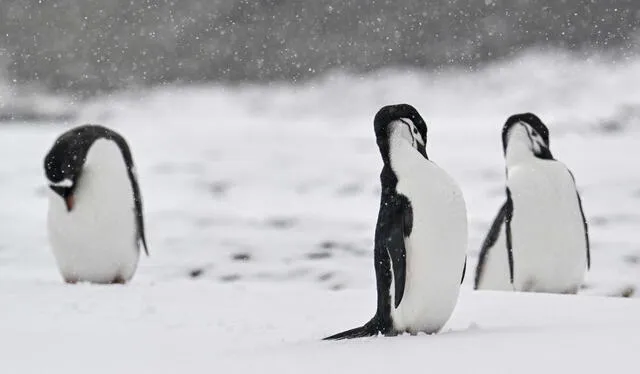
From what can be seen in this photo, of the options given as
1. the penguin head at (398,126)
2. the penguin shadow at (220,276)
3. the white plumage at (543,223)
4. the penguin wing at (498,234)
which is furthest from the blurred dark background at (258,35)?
the penguin head at (398,126)

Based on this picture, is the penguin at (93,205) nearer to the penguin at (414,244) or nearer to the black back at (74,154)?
the black back at (74,154)

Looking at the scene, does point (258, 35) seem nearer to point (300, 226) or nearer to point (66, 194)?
point (300, 226)

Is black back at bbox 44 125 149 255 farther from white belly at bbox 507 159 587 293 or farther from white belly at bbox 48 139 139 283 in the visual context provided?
white belly at bbox 507 159 587 293

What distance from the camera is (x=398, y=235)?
9.20ft

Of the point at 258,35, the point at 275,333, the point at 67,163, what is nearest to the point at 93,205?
the point at 67,163

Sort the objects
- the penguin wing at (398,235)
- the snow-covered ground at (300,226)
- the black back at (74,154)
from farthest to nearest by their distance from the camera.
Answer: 1. the black back at (74,154)
2. the penguin wing at (398,235)
3. the snow-covered ground at (300,226)

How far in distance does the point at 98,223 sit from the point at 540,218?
2.04 metres

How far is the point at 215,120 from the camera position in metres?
15.7

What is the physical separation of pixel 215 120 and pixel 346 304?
12138mm

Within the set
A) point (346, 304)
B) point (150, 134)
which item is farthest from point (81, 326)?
point (150, 134)

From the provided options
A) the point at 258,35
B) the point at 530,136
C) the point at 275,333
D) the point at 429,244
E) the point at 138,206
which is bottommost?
the point at 275,333

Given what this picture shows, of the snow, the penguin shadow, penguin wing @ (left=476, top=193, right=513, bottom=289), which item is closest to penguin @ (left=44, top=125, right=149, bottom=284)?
the snow

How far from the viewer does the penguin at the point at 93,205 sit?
4.70 meters

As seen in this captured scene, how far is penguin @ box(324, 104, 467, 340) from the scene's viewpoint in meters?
2.82
